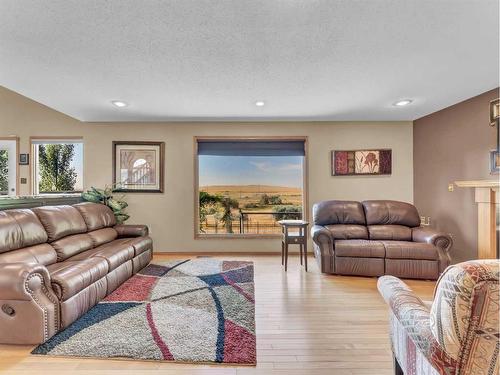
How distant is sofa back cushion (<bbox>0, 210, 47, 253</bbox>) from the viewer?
7.88 feet

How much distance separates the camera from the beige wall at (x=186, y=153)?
4.70 metres

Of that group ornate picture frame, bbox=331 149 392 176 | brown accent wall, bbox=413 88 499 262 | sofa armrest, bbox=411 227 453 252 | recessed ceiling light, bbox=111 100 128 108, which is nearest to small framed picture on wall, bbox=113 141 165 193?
recessed ceiling light, bbox=111 100 128 108

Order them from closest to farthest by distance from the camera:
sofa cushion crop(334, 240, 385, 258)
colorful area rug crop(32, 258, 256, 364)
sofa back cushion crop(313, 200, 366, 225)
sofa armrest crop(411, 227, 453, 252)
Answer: colorful area rug crop(32, 258, 256, 364)
sofa armrest crop(411, 227, 453, 252)
sofa cushion crop(334, 240, 385, 258)
sofa back cushion crop(313, 200, 366, 225)

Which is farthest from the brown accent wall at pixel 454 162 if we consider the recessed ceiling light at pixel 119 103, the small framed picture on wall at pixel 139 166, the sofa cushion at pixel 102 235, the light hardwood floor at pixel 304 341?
the sofa cushion at pixel 102 235

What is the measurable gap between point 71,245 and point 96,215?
801mm

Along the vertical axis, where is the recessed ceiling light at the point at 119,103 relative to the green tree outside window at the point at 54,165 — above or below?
above

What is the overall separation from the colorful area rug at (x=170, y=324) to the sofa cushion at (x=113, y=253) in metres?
0.32

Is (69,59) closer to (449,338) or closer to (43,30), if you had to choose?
(43,30)

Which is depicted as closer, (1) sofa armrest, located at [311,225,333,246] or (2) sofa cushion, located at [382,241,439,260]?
(2) sofa cushion, located at [382,241,439,260]

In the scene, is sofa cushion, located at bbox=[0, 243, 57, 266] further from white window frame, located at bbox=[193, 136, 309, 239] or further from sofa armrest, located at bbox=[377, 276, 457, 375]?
sofa armrest, located at bbox=[377, 276, 457, 375]

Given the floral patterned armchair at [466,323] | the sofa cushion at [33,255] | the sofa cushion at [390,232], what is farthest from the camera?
the sofa cushion at [390,232]

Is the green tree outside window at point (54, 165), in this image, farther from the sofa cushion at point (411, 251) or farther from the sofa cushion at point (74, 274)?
the sofa cushion at point (411, 251)

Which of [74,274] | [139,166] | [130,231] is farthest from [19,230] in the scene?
[139,166]

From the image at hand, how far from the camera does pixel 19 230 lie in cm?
253
